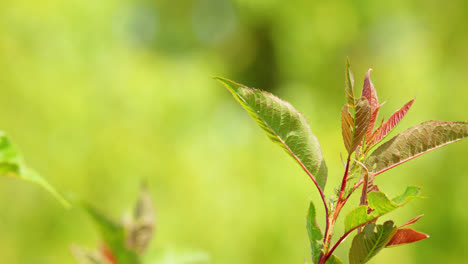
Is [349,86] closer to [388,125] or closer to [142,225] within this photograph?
[388,125]


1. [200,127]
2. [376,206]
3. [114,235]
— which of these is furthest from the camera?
[200,127]

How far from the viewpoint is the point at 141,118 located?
2.59 meters

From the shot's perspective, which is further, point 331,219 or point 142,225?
point 142,225

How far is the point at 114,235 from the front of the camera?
50cm

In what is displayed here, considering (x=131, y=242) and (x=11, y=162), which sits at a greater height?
(x=11, y=162)

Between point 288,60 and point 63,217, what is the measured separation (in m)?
2.55

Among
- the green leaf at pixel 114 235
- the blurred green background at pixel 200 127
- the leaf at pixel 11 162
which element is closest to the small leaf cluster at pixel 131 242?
the green leaf at pixel 114 235

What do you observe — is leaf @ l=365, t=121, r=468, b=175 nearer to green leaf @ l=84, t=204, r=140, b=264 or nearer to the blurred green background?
green leaf @ l=84, t=204, r=140, b=264

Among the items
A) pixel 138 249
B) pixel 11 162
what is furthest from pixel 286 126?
pixel 138 249

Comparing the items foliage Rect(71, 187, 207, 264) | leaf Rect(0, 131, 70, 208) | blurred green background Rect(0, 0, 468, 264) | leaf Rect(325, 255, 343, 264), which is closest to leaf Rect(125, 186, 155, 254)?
foliage Rect(71, 187, 207, 264)

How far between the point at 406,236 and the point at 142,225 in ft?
1.13

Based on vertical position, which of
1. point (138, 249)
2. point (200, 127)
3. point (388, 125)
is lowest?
point (138, 249)

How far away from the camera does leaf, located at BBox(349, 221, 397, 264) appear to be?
0.30 metres

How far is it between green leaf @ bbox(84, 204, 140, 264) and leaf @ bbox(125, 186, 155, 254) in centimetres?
6
